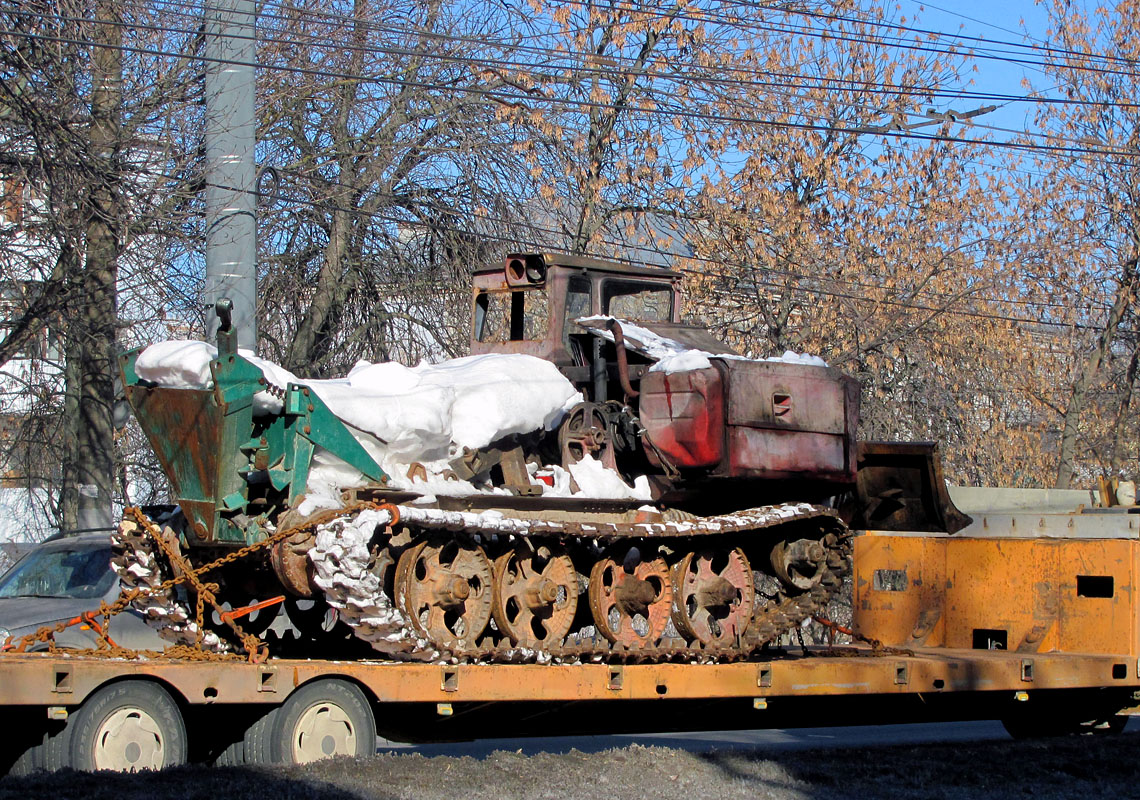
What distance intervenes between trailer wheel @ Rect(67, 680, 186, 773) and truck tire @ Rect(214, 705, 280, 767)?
400 millimetres

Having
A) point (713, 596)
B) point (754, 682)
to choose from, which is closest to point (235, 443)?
point (713, 596)

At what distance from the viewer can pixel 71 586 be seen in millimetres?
12375

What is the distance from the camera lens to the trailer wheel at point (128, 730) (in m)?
7.24

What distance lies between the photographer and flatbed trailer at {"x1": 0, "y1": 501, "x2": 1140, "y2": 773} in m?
7.38

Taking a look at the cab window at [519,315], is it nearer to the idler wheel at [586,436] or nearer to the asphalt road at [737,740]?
the idler wheel at [586,436]

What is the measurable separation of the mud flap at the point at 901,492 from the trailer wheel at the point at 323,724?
4670 millimetres

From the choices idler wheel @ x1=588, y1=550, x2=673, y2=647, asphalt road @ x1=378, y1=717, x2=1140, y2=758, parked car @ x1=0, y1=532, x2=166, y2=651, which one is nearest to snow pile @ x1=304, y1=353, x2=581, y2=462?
idler wheel @ x1=588, y1=550, x2=673, y2=647

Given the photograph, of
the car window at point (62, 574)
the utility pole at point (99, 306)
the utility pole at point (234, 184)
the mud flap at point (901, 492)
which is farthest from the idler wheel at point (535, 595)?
the utility pole at point (99, 306)

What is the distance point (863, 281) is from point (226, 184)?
14134 mm

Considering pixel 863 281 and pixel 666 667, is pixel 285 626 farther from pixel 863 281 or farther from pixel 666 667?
pixel 863 281

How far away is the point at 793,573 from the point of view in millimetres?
10133

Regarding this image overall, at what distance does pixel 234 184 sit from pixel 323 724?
4730mm

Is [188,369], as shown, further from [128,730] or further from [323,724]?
[323,724]

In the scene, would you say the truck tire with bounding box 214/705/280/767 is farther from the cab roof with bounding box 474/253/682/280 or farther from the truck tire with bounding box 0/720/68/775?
the cab roof with bounding box 474/253/682/280
